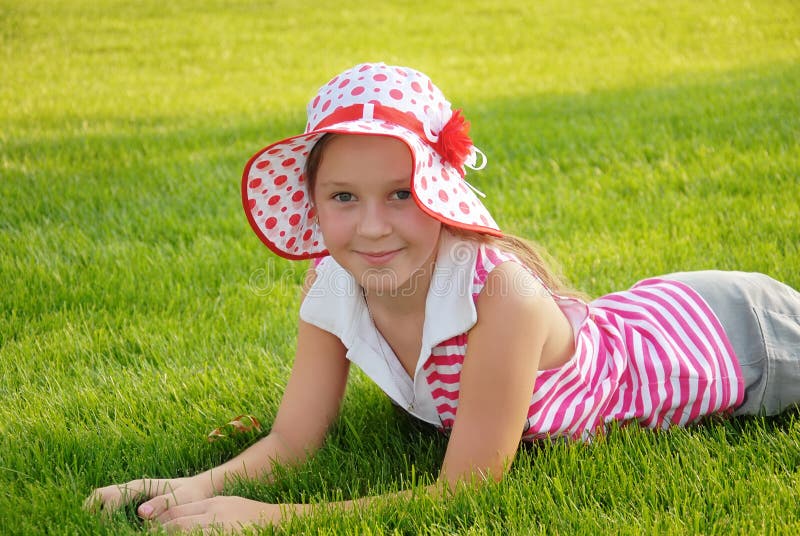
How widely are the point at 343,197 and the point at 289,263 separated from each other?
1.93 m

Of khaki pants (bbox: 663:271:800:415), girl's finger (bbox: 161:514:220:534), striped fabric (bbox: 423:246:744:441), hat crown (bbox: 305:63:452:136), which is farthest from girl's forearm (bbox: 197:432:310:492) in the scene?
khaki pants (bbox: 663:271:800:415)

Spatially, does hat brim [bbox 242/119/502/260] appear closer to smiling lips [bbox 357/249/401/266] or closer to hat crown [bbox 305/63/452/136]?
hat crown [bbox 305/63/452/136]

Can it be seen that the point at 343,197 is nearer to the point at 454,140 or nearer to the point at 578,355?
the point at 454,140

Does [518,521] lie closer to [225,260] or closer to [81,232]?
[225,260]

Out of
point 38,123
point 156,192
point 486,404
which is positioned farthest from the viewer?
point 38,123

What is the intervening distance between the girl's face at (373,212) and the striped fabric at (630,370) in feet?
0.70

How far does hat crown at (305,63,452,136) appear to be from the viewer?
7.09 ft

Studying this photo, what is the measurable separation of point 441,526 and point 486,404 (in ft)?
1.02

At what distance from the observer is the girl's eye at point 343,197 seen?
2.23 meters

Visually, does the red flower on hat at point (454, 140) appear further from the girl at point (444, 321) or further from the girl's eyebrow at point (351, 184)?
the girl's eyebrow at point (351, 184)

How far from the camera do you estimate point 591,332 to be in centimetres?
261

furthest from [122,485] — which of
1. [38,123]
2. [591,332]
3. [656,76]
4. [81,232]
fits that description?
[656,76]

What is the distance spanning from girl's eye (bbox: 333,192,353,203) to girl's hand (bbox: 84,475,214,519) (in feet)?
2.69

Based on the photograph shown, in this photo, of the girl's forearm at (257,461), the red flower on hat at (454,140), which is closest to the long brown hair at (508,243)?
the red flower on hat at (454,140)
